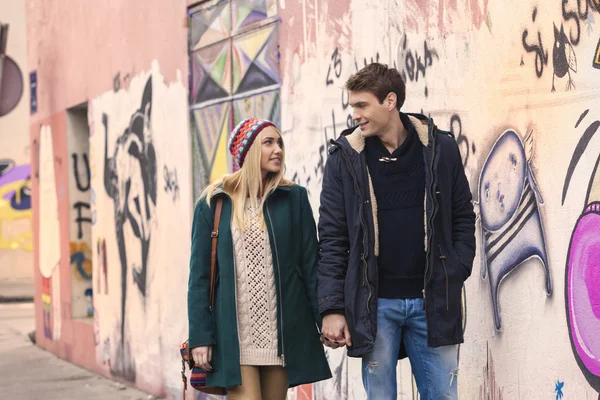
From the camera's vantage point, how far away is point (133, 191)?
9.59 metres

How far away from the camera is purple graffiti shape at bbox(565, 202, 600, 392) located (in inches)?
167

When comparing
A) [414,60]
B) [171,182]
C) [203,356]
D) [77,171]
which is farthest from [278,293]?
[77,171]

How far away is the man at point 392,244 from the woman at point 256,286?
46 cm

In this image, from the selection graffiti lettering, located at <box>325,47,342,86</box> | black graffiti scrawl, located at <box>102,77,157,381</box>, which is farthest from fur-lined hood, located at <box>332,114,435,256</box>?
black graffiti scrawl, located at <box>102,77,157,381</box>

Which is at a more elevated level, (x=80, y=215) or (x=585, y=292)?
(x=80, y=215)

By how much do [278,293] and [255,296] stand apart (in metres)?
0.10

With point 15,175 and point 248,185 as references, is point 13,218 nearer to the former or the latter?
point 15,175

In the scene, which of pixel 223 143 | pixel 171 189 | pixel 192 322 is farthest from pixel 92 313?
pixel 192 322

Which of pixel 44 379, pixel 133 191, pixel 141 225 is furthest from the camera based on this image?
pixel 44 379

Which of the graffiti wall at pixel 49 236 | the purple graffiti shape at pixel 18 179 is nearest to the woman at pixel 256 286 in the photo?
the graffiti wall at pixel 49 236

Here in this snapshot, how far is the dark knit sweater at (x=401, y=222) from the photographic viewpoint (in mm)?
4020

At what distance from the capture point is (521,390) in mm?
4680

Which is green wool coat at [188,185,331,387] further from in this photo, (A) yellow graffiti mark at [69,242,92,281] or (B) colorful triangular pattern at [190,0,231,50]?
(A) yellow graffiti mark at [69,242,92,281]

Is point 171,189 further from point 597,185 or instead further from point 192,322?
point 597,185
